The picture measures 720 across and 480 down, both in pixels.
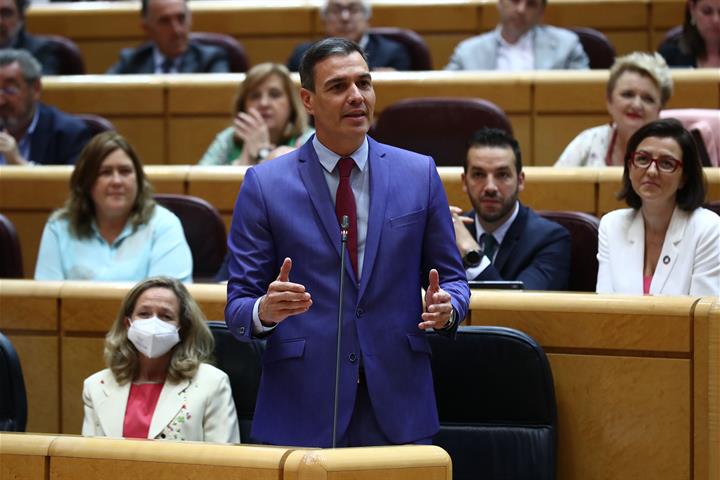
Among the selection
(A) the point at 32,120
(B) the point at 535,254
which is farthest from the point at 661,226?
(A) the point at 32,120

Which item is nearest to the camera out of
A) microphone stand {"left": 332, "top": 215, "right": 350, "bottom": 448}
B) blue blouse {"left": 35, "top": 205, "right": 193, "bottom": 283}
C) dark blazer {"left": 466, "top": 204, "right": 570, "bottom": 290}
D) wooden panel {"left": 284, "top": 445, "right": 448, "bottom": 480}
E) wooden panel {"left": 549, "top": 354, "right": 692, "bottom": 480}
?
wooden panel {"left": 284, "top": 445, "right": 448, "bottom": 480}

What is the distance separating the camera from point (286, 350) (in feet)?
3.75

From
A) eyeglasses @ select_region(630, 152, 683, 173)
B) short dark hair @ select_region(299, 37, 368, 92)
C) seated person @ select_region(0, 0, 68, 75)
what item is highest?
seated person @ select_region(0, 0, 68, 75)

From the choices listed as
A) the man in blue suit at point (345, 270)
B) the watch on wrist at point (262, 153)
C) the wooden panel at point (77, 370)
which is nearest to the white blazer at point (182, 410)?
the wooden panel at point (77, 370)

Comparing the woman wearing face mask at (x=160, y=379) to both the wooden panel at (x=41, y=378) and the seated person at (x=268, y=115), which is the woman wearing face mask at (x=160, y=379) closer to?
the wooden panel at (x=41, y=378)

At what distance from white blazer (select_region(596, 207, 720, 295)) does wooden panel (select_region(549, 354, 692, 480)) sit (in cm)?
19

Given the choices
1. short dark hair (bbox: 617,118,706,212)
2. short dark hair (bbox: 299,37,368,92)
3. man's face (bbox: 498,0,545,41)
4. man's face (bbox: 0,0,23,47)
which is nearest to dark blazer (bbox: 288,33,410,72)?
man's face (bbox: 498,0,545,41)

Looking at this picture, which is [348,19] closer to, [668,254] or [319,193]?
[668,254]

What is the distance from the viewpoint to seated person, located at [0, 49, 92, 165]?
94.6 inches

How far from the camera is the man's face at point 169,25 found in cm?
273

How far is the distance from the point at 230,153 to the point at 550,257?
2.67ft

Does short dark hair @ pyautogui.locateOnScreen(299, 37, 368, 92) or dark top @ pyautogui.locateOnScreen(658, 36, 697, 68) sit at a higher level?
dark top @ pyautogui.locateOnScreen(658, 36, 697, 68)

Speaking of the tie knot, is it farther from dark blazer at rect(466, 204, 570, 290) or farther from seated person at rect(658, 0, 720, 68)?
seated person at rect(658, 0, 720, 68)

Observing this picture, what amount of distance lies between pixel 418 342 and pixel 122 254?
2.73ft
